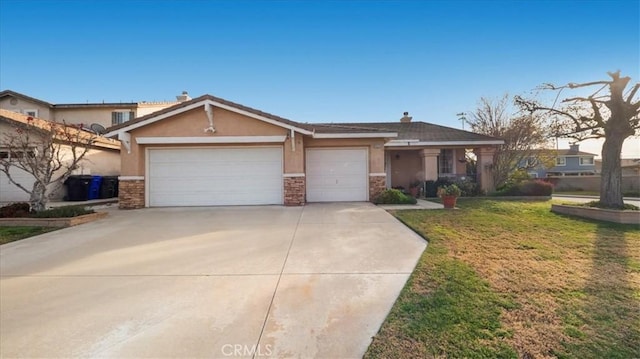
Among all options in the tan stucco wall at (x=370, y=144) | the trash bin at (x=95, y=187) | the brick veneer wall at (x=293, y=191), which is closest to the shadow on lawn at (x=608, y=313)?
the tan stucco wall at (x=370, y=144)

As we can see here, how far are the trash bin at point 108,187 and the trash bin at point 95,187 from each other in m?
0.21

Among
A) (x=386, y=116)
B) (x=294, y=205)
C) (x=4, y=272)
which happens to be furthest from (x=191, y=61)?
(x=386, y=116)

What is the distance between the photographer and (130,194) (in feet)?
34.0

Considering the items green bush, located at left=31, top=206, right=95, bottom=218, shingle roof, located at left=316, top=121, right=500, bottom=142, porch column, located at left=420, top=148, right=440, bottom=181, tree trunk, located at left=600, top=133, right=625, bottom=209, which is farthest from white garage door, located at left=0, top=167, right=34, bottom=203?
tree trunk, located at left=600, top=133, right=625, bottom=209

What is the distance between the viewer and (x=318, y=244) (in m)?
5.42

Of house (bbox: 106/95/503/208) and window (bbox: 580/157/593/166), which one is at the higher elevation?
window (bbox: 580/157/593/166)

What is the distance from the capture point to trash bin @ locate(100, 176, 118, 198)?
1430 cm

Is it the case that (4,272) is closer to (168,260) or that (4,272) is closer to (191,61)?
(168,260)

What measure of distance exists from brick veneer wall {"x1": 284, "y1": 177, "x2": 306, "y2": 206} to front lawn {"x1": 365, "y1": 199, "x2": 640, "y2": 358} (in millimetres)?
5700

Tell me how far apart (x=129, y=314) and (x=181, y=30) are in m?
10.9

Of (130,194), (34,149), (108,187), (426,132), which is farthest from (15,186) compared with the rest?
(426,132)

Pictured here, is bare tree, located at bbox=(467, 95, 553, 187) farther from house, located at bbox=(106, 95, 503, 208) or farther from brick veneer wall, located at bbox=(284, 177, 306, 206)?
brick veneer wall, located at bbox=(284, 177, 306, 206)

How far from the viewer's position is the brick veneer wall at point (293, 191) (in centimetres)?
1052

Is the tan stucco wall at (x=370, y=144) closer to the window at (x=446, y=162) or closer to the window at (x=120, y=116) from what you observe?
the window at (x=446, y=162)
